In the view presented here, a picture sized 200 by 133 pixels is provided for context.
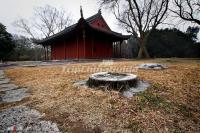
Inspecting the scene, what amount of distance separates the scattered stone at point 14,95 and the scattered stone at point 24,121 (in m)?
0.57

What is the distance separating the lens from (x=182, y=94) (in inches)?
149

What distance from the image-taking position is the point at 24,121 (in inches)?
102

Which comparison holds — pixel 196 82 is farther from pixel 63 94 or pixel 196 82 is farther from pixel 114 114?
pixel 63 94

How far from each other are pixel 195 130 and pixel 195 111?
0.67m

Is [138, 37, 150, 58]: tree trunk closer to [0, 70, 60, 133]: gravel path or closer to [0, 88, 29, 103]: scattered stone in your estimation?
[0, 88, 29, 103]: scattered stone

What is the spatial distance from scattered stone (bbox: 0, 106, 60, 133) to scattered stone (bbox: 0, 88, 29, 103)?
0.57 m

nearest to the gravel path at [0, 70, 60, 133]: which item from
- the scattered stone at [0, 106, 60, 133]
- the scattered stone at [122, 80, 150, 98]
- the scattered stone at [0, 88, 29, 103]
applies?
the scattered stone at [0, 106, 60, 133]

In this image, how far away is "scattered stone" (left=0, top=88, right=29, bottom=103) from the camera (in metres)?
3.50

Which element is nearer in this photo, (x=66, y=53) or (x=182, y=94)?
(x=182, y=94)

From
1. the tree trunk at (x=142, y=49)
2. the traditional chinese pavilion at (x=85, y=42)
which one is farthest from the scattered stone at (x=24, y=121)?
the tree trunk at (x=142, y=49)

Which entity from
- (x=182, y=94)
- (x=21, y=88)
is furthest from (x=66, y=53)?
(x=182, y=94)

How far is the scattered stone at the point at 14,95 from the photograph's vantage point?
3.50m

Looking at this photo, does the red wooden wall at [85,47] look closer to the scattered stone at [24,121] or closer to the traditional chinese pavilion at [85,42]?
the traditional chinese pavilion at [85,42]

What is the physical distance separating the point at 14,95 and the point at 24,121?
1.41 meters
